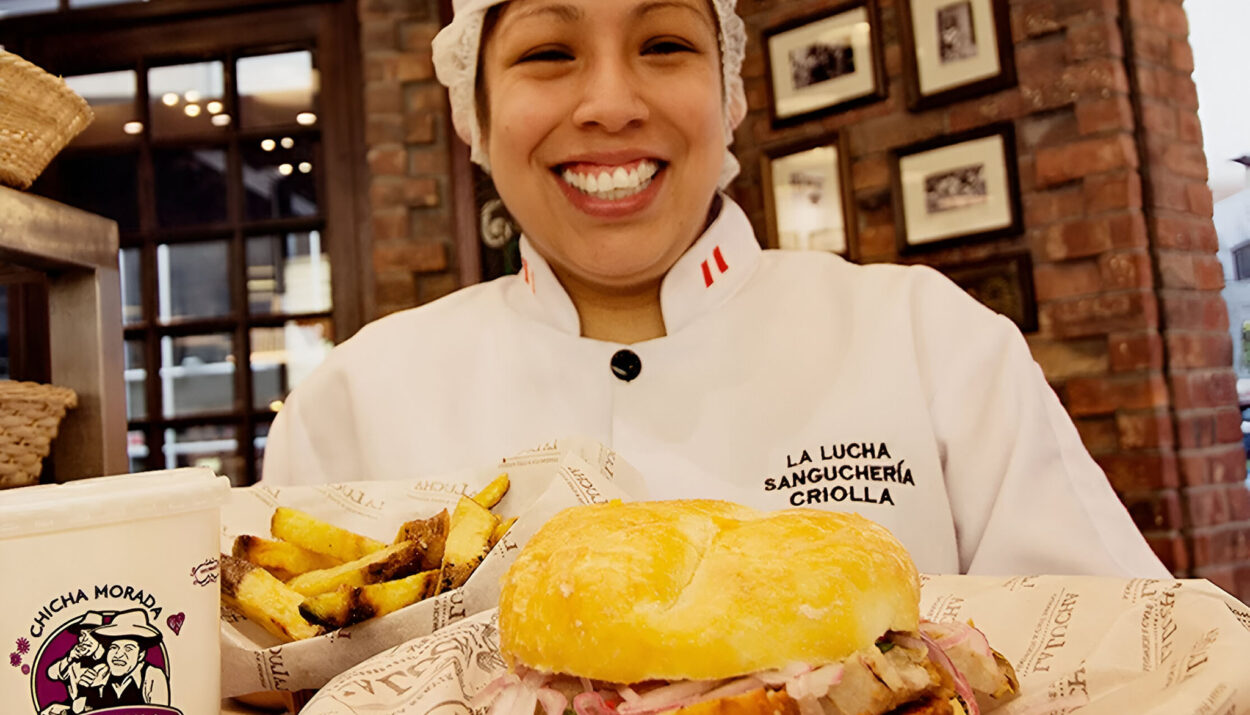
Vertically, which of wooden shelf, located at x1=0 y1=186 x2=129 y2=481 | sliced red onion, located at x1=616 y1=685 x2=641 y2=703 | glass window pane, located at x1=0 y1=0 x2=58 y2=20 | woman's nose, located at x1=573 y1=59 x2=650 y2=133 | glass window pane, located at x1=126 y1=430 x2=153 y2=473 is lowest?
sliced red onion, located at x1=616 y1=685 x2=641 y2=703

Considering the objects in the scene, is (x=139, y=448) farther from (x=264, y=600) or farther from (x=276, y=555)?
(x=264, y=600)

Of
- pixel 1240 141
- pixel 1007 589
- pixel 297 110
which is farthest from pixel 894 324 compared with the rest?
pixel 297 110

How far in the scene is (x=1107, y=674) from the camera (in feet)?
2.79

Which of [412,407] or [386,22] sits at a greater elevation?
[386,22]

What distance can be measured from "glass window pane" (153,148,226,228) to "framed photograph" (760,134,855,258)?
3116 millimetres

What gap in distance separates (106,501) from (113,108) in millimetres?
5360

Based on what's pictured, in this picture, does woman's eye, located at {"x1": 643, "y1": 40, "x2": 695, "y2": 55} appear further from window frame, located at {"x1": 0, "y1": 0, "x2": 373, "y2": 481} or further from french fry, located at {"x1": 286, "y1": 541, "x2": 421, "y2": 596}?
window frame, located at {"x1": 0, "y1": 0, "x2": 373, "y2": 481}

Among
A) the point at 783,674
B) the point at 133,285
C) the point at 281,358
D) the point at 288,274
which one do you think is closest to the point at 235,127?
the point at 288,274

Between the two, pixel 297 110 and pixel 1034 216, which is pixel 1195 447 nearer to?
pixel 1034 216

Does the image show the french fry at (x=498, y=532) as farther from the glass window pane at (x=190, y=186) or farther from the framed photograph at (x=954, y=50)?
the glass window pane at (x=190, y=186)

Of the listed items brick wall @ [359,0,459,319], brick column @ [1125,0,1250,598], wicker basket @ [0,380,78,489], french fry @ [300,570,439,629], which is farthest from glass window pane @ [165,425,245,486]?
brick column @ [1125,0,1250,598]

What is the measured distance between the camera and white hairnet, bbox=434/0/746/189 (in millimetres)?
1880

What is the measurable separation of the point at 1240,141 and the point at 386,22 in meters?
3.91

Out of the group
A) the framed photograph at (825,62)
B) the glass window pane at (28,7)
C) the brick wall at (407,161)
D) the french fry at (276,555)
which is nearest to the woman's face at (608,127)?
the french fry at (276,555)
